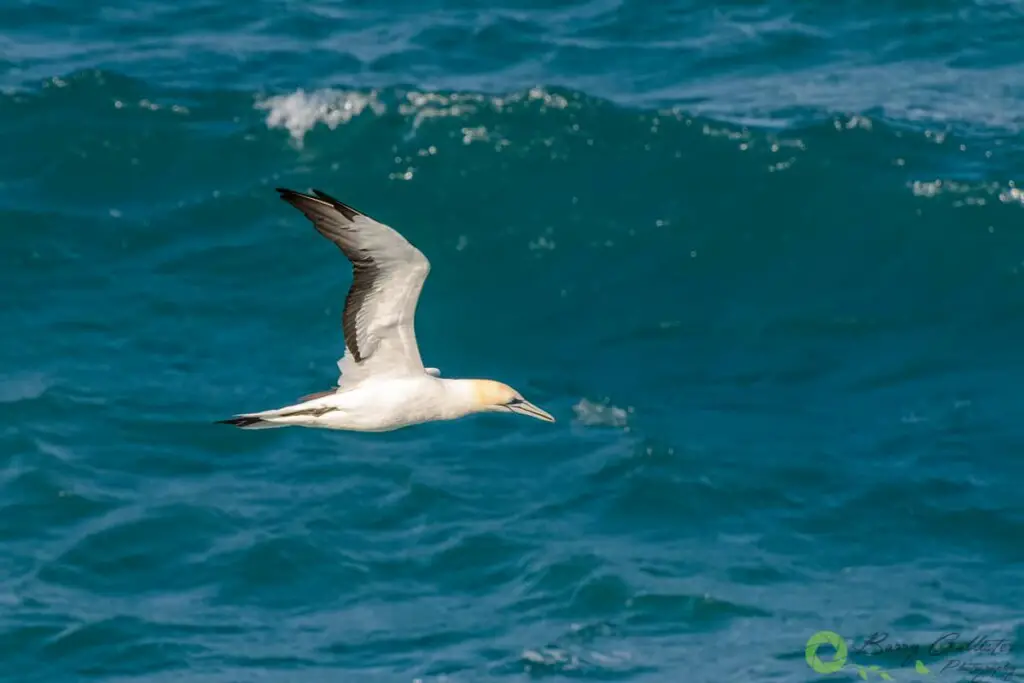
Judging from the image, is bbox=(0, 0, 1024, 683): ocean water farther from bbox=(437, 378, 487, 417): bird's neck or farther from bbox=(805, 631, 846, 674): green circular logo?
bbox=(437, 378, 487, 417): bird's neck

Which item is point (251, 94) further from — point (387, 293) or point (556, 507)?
point (387, 293)

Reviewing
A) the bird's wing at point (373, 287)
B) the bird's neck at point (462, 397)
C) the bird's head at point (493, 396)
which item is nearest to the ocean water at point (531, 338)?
the bird's head at point (493, 396)

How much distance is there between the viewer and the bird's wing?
14750 mm

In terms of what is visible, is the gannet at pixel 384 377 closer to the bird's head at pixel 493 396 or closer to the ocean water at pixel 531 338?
the bird's head at pixel 493 396

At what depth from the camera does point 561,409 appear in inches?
1022

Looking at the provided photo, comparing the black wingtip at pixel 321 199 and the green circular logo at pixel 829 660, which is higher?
the black wingtip at pixel 321 199

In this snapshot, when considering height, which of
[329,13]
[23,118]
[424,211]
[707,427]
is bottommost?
[707,427]

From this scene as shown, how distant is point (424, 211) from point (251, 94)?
4.10 metres

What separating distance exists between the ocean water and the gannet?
632 cm

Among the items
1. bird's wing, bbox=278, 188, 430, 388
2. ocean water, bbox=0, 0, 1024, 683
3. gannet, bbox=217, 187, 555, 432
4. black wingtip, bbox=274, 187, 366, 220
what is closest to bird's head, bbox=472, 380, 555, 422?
gannet, bbox=217, 187, 555, 432

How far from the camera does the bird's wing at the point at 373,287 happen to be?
1475 cm

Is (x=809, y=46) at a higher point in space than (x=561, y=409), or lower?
higher

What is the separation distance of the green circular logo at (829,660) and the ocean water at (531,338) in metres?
0.07

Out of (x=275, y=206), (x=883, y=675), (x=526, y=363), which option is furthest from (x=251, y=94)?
(x=883, y=675)
